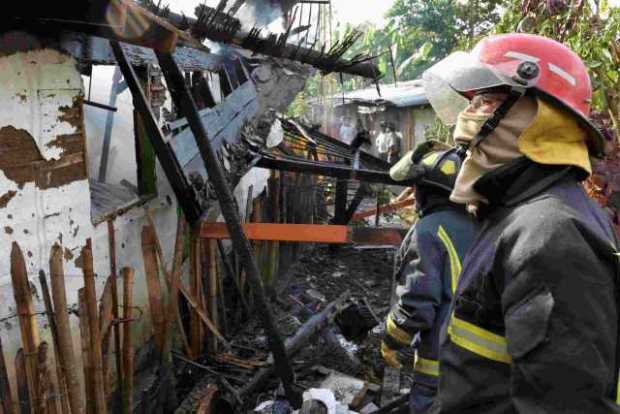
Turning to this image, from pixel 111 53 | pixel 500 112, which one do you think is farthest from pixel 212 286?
pixel 500 112

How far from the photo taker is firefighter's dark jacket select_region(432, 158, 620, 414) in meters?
1.20

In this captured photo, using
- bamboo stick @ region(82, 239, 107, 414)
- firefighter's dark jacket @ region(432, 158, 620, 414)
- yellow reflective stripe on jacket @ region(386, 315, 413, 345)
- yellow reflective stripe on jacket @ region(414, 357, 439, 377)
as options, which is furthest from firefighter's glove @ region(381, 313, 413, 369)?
bamboo stick @ region(82, 239, 107, 414)

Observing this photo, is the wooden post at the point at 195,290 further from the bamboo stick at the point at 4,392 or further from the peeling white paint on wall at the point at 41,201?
the bamboo stick at the point at 4,392

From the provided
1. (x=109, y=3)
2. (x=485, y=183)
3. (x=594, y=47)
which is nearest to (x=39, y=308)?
(x=109, y=3)

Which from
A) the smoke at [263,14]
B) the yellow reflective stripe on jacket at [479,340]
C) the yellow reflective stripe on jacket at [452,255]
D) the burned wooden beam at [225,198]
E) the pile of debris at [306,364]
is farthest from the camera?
the smoke at [263,14]

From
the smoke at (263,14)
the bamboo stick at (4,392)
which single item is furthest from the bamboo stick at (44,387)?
the smoke at (263,14)

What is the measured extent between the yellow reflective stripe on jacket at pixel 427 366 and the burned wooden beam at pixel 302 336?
1.85 m

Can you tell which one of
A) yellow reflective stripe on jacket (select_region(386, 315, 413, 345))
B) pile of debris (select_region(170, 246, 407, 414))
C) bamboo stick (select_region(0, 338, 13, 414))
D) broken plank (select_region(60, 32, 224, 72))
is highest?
broken plank (select_region(60, 32, 224, 72))

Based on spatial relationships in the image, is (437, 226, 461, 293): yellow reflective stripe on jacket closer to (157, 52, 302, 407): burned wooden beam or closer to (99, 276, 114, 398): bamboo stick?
(157, 52, 302, 407): burned wooden beam

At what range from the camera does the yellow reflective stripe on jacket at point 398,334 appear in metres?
2.74

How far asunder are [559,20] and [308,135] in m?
4.51

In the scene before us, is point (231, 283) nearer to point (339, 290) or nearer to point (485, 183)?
point (339, 290)

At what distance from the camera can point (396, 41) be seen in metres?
25.8

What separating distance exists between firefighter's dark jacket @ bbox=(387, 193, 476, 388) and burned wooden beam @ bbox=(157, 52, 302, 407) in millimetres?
1445
